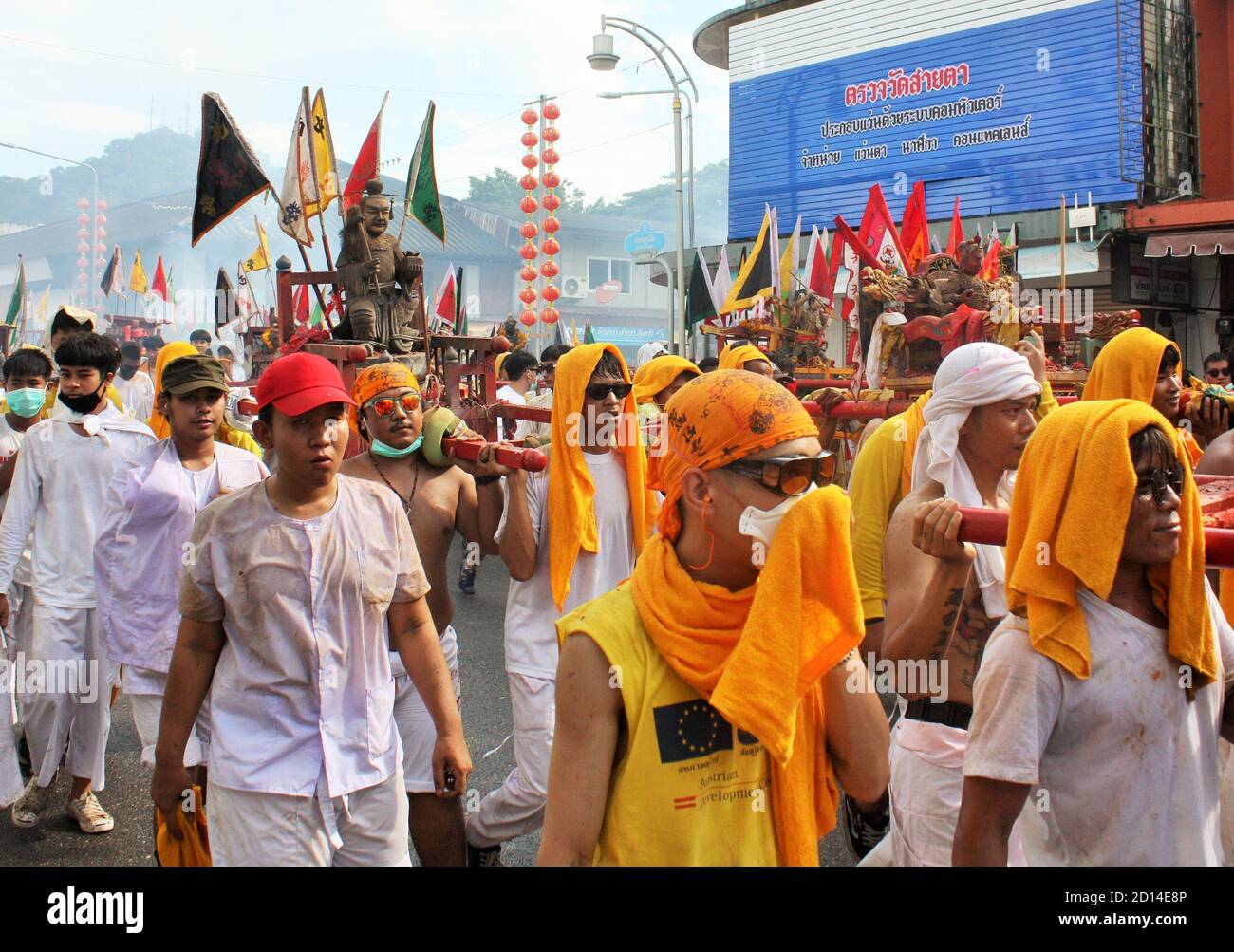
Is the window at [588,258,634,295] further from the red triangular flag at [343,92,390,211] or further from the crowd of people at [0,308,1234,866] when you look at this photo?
the crowd of people at [0,308,1234,866]

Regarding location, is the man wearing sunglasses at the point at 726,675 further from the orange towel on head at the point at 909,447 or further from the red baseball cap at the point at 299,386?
the orange towel on head at the point at 909,447

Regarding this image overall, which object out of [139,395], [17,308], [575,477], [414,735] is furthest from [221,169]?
[17,308]

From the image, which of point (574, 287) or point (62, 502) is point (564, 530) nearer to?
point (62, 502)

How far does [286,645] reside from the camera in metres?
3.22

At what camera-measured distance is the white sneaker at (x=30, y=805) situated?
5.36m

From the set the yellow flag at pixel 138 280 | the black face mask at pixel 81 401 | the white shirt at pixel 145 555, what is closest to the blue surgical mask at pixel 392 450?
the white shirt at pixel 145 555

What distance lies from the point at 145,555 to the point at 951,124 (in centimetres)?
1940

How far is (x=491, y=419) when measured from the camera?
728cm

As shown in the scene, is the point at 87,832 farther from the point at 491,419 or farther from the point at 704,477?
the point at 704,477

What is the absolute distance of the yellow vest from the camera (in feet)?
7.43

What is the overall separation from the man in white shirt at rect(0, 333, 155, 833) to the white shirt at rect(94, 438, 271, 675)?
767 millimetres

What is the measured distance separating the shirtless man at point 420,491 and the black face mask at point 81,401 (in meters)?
1.37

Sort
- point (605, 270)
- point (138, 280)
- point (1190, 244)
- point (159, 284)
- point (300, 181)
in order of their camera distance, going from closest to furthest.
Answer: point (300, 181), point (1190, 244), point (159, 284), point (138, 280), point (605, 270)
